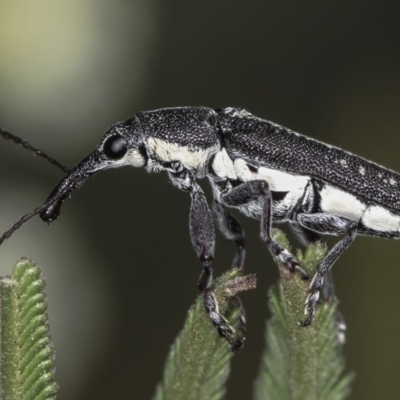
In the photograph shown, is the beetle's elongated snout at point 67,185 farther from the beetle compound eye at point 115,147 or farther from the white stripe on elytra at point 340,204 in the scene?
the white stripe on elytra at point 340,204

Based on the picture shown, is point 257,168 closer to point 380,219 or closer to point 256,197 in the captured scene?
point 256,197

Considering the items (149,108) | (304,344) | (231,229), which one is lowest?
(304,344)

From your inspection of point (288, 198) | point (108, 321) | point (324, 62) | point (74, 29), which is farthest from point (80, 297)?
point (324, 62)

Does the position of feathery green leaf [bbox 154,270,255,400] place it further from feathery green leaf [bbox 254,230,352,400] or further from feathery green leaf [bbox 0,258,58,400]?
feathery green leaf [bbox 0,258,58,400]

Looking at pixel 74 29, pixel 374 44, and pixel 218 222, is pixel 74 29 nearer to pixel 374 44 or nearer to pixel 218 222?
pixel 218 222

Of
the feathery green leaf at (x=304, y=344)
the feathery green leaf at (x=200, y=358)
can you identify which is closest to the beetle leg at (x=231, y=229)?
the feathery green leaf at (x=304, y=344)

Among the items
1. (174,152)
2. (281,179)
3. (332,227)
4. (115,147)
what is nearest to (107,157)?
(115,147)
